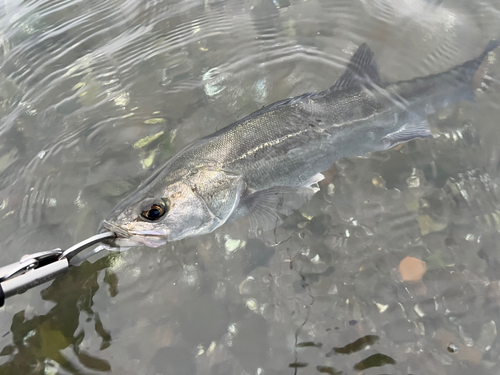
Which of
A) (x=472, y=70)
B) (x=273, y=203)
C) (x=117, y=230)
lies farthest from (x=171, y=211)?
(x=472, y=70)

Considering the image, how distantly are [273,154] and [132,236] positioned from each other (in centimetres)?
137

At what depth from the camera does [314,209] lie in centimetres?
344

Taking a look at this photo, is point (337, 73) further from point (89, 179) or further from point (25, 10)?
point (25, 10)

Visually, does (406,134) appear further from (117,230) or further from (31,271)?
(31,271)

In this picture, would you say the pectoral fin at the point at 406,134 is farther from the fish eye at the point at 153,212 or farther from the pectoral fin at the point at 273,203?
the fish eye at the point at 153,212

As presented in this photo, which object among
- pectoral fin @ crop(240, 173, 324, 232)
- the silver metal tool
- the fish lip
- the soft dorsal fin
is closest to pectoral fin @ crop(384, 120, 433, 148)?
the soft dorsal fin

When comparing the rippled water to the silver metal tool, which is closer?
the silver metal tool

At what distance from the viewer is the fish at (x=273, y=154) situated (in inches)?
103

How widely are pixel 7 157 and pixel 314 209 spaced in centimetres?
381

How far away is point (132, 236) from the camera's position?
2.47 metres

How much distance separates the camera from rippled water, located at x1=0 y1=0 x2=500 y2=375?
282cm

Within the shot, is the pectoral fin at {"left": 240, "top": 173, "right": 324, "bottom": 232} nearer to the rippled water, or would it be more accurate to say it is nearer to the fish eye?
the rippled water

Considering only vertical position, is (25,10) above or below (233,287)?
above

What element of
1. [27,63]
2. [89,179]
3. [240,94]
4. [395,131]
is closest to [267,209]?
[395,131]
